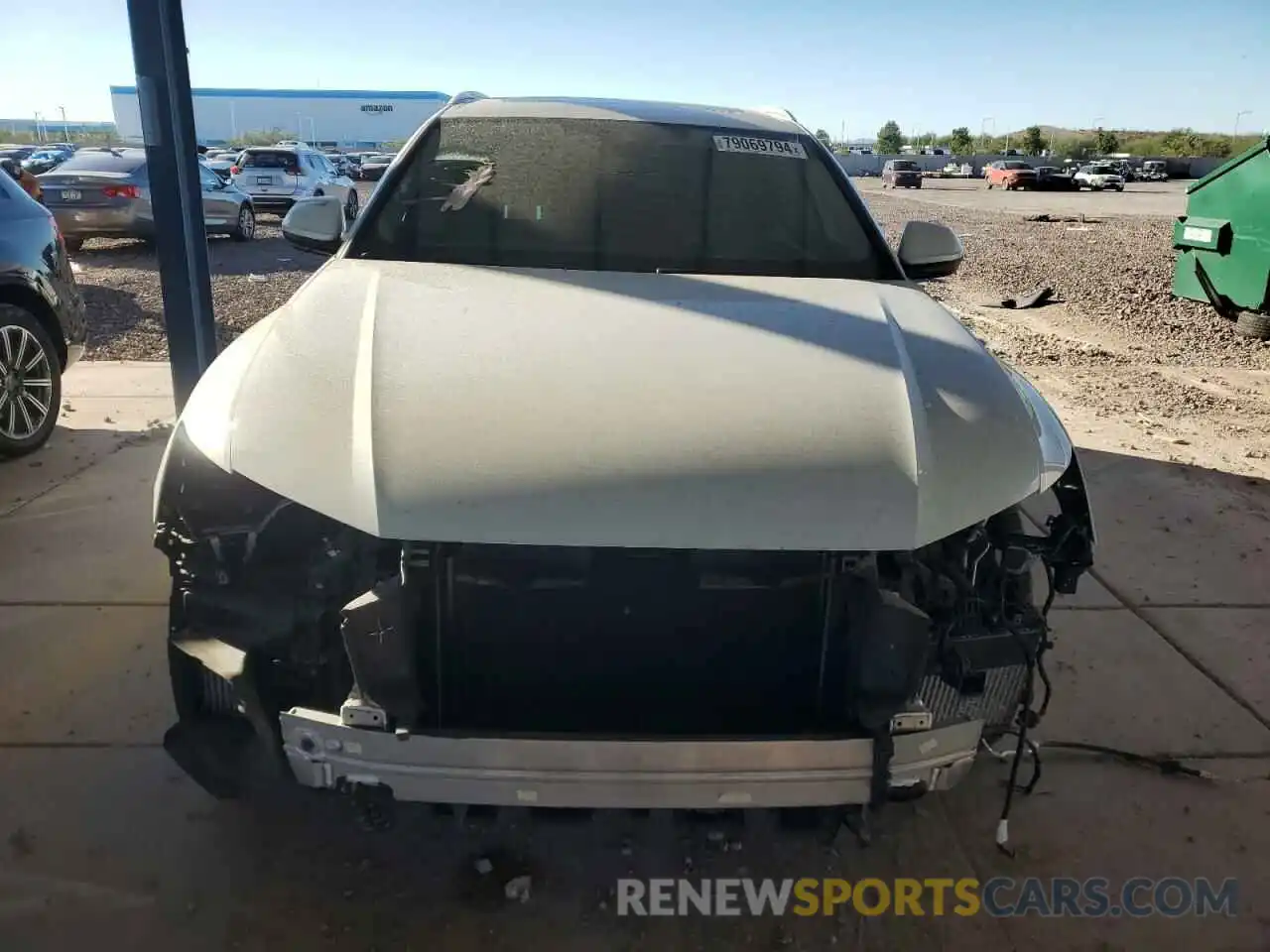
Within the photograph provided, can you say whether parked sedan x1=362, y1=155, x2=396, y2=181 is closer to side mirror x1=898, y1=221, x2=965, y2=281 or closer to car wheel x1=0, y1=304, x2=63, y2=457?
side mirror x1=898, y1=221, x2=965, y2=281

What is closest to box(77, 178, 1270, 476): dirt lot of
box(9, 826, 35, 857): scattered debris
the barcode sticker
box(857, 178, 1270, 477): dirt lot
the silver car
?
box(857, 178, 1270, 477): dirt lot

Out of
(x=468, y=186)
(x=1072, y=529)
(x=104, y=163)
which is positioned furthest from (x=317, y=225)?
(x=104, y=163)

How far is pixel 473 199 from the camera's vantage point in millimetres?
3344

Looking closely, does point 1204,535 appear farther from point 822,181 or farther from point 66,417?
point 66,417

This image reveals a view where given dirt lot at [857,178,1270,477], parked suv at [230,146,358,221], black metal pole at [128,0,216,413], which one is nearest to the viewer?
black metal pole at [128,0,216,413]

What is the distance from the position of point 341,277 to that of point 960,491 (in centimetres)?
188

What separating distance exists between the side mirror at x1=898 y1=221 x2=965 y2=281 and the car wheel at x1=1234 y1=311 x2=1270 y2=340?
757 cm

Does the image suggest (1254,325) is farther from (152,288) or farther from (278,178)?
(278,178)

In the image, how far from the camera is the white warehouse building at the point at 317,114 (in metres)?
84.3

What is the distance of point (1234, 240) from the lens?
31.4ft

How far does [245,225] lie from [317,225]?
13.9 metres

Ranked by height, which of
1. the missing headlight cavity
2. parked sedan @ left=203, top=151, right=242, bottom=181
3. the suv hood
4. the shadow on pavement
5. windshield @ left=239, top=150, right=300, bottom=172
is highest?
the missing headlight cavity

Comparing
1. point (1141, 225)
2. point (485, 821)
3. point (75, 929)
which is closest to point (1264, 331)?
point (485, 821)

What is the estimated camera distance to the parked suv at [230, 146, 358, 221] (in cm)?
1923
